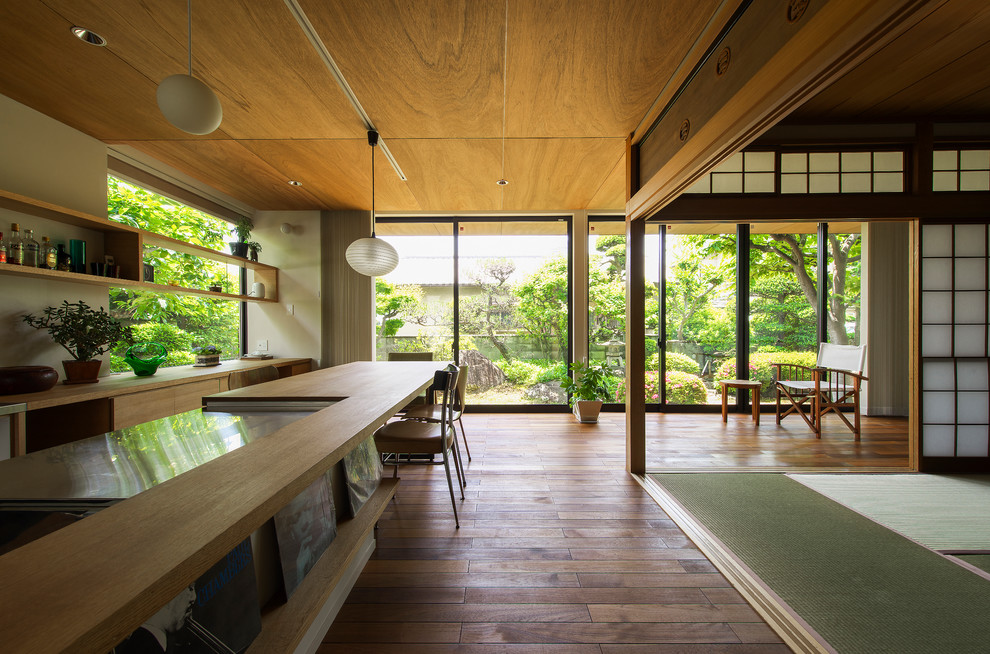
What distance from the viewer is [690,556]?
6.48 feet

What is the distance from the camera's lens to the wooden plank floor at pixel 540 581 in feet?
4.86

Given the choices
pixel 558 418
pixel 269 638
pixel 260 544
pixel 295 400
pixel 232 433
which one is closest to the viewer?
pixel 269 638

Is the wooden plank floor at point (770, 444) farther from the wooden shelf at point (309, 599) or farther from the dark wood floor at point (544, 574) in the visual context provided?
the wooden shelf at point (309, 599)

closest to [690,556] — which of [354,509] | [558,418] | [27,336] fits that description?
[354,509]

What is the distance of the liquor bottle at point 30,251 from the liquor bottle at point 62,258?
0.17 metres

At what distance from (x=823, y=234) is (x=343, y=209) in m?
6.22

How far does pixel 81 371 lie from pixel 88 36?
212 centimetres

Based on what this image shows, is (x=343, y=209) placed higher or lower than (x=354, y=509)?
higher

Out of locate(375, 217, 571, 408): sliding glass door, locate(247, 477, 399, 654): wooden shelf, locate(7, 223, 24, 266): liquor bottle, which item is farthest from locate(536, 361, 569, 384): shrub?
locate(7, 223, 24, 266): liquor bottle

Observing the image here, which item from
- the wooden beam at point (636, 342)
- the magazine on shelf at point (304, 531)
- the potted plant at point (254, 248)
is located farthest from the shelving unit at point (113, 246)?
the wooden beam at point (636, 342)

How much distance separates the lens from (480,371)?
5207 millimetres

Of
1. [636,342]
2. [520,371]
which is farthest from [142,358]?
[636,342]

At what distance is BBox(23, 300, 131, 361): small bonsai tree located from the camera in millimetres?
2586

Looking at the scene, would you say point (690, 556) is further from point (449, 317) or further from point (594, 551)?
point (449, 317)
